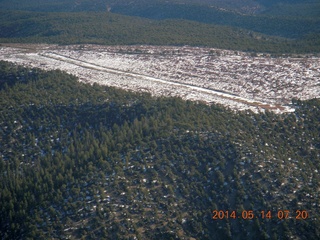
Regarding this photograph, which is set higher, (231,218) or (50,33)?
(50,33)

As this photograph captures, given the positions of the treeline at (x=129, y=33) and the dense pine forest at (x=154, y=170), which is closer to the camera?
the dense pine forest at (x=154, y=170)

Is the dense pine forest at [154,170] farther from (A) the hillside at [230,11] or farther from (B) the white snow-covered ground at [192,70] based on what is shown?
(A) the hillside at [230,11]

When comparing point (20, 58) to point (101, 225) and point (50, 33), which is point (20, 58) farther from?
point (101, 225)

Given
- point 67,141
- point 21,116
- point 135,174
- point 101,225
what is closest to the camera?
point 101,225

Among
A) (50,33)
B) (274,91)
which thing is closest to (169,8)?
(50,33)
